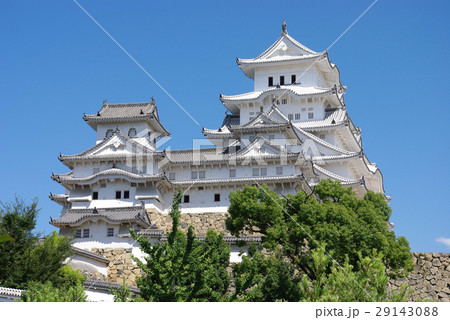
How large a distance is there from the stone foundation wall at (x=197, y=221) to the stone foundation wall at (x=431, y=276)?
48.0ft

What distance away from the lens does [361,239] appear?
1277 inches

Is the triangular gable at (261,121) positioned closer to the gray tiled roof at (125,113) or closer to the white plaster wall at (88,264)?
the gray tiled roof at (125,113)

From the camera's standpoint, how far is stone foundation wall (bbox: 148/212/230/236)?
155ft

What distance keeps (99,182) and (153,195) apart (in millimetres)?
4399

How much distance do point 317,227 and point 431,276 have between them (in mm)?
8374

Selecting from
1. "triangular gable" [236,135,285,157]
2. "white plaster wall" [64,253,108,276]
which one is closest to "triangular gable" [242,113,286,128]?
"triangular gable" [236,135,285,157]

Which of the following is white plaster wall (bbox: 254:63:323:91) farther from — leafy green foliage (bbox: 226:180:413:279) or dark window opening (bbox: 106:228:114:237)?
leafy green foliage (bbox: 226:180:413:279)

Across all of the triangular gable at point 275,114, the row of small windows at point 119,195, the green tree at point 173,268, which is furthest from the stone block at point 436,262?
the row of small windows at point 119,195

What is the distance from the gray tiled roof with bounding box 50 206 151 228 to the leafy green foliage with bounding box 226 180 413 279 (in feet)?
36.5

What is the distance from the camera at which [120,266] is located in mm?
42094
